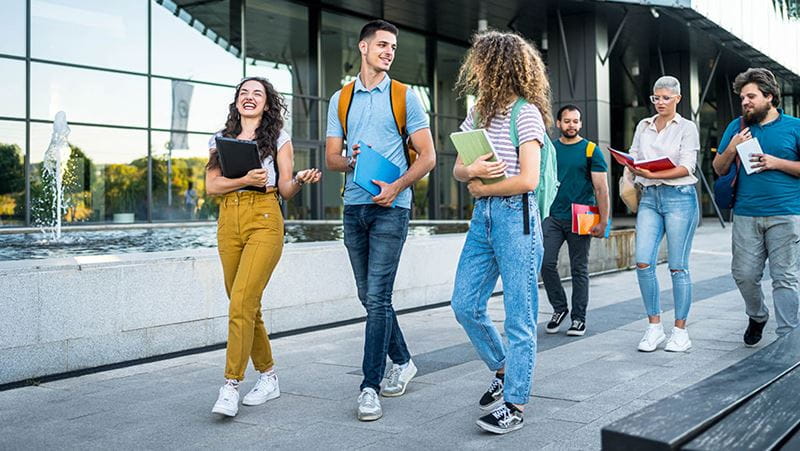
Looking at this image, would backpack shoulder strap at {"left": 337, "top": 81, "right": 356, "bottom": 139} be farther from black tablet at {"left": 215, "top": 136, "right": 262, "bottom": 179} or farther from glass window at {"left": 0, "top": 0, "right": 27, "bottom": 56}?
glass window at {"left": 0, "top": 0, "right": 27, "bottom": 56}

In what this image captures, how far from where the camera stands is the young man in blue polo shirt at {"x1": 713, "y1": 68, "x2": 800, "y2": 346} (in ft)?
18.0

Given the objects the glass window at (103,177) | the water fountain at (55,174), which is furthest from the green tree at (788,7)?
the water fountain at (55,174)

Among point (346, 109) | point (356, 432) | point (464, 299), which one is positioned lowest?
point (356, 432)

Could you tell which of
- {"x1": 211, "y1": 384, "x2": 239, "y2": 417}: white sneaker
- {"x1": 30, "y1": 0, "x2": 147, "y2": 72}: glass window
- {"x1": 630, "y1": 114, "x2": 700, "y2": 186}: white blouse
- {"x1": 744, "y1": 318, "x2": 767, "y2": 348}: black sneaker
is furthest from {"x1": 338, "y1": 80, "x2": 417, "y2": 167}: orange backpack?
{"x1": 30, "y1": 0, "x2": 147, "y2": 72}: glass window

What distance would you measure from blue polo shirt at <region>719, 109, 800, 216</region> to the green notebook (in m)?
2.78

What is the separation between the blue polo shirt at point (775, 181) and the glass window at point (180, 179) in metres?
15.3

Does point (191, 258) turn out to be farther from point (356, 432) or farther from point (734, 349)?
point (734, 349)

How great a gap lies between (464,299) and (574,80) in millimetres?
17347

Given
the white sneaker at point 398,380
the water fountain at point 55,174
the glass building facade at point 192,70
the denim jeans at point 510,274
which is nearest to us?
the denim jeans at point 510,274

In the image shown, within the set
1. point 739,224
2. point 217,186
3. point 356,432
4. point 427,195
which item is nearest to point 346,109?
point 217,186

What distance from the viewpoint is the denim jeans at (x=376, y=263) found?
4211 millimetres

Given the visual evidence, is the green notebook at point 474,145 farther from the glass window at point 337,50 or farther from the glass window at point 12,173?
the glass window at point 337,50

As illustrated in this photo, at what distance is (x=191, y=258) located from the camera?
607 cm

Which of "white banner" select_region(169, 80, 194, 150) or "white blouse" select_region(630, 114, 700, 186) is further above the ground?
"white banner" select_region(169, 80, 194, 150)
